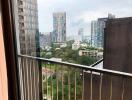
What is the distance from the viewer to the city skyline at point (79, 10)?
5.77ft

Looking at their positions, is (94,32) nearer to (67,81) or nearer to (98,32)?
(98,32)

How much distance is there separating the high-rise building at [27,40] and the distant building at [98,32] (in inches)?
27.3

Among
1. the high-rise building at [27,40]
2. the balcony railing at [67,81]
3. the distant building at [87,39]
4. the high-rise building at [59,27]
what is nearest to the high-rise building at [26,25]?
the high-rise building at [27,40]

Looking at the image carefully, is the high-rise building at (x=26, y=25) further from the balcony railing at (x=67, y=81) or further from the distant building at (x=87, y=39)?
the distant building at (x=87, y=39)

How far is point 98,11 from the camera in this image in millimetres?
1854

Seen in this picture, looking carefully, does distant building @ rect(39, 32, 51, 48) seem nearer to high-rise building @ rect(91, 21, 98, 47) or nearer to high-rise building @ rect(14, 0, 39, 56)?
high-rise building @ rect(14, 0, 39, 56)

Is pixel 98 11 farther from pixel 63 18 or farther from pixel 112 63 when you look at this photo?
pixel 112 63

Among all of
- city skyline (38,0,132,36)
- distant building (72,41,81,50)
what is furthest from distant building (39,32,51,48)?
distant building (72,41,81,50)

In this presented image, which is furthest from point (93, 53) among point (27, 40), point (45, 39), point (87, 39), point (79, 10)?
point (27, 40)

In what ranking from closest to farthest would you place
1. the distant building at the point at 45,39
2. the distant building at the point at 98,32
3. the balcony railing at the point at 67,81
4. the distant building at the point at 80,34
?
the distant building at the point at 98,32 < the distant building at the point at 80,34 < the balcony railing at the point at 67,81 < the distant building at the point at 45,39

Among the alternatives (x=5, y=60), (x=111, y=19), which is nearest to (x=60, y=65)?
(x=5, y=60)

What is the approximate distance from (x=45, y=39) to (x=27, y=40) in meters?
0.29

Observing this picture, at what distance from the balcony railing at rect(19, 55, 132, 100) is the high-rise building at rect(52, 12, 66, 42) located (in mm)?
279

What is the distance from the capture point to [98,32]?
1.90 meters
